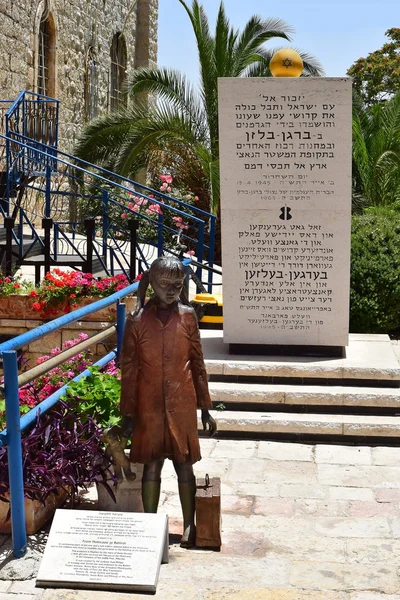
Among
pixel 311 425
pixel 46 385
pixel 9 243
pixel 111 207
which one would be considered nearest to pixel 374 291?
pixel 311 425

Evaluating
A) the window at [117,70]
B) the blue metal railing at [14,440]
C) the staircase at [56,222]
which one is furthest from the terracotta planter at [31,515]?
the window at [117,70]

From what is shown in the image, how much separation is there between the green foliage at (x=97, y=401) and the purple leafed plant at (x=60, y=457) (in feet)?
0.25

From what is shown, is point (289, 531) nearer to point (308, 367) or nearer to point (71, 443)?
point (71, 443)

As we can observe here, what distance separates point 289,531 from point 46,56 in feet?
48.0

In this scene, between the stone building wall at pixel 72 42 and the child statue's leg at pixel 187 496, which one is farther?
the stone building wall at pixel 72 42

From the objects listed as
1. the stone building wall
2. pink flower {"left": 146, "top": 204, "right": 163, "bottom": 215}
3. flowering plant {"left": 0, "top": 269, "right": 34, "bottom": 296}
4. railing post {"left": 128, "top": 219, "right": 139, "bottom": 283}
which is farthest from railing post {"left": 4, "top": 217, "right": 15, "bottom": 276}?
the stone building wall

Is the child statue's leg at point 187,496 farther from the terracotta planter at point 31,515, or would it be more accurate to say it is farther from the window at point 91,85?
the window at point 91,85

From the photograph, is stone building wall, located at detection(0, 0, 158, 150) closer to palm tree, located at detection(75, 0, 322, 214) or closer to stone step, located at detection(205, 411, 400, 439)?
palm tree, located at detection(75, 0, 322, 214)

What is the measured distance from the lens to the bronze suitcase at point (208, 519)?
14.6 ft

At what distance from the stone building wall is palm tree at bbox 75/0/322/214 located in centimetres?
156

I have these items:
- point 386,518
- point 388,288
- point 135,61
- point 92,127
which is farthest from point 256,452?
point 135,61

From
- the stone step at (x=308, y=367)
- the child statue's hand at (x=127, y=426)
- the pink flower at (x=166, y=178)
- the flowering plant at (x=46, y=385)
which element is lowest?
the stone step at (x=308, y=367)

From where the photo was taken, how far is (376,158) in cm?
1670

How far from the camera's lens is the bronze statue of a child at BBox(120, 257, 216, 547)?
4414 millimetres
